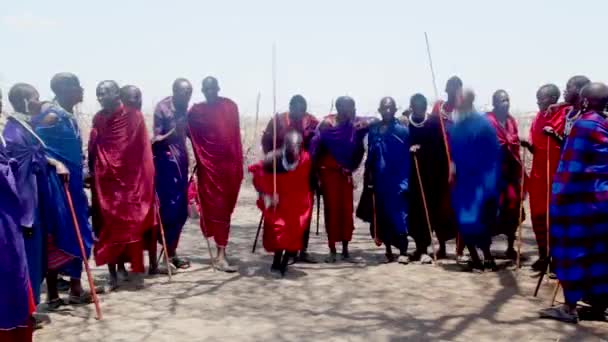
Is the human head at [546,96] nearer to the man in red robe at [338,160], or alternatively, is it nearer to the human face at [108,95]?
the man in red robe at [338,160]

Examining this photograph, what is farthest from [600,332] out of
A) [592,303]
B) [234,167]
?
[234,167]

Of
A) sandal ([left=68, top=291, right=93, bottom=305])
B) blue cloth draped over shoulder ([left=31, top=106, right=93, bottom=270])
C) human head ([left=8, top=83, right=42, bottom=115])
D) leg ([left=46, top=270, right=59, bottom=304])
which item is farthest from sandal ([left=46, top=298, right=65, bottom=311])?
human head ([left=8, top=83, right=42, bottom=115])

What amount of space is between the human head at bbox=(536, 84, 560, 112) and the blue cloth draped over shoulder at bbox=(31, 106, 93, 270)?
15.7 feet

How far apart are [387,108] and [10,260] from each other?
15.3 feet

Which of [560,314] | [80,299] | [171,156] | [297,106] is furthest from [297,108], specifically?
[560,314]


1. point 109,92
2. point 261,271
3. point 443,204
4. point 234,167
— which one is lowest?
point 261,271

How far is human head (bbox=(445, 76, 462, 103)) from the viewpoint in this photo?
6.96 meters

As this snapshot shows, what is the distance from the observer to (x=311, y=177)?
287 inches

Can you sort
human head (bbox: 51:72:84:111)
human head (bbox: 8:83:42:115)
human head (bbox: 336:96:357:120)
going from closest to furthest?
human head (bbox: 8:83:42:115) < human head (bbox: 51:72:84:111) < human head (bbox: 336:96:357:120)

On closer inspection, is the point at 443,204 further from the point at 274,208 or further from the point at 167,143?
the point at 167,143

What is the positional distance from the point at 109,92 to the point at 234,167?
183 cm

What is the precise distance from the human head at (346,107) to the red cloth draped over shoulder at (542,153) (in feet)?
6.84

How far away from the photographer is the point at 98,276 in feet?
22.8

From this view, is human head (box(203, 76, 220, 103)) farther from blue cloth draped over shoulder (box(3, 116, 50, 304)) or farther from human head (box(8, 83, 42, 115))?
blue cloth draped over shoulder (box(3, 116, 50, 304))
